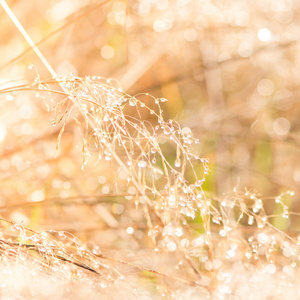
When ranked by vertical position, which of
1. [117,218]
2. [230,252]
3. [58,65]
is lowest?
[230,252]

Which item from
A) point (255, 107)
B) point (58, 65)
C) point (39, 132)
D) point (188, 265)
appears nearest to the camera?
point (188, 265)

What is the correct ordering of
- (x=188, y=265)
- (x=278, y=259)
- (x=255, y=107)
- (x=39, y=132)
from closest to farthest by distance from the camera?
(x=188, y=265) < (x=278, y=259) < (x=39, y=132) < (x=255, y=107)

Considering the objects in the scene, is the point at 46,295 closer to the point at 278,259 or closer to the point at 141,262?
the point at 141,262

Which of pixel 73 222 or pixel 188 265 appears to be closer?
pixel 188 265

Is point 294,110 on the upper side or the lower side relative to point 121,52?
lower

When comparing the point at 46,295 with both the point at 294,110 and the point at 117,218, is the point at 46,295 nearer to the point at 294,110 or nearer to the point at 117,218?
the point at 117,218

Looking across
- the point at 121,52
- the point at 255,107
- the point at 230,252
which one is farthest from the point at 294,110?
the point at 230,252

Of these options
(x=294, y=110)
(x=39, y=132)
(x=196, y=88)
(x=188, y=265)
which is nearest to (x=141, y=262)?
(x=188, y=265)
